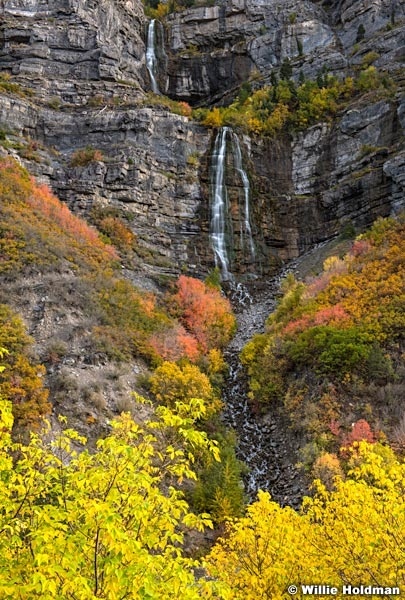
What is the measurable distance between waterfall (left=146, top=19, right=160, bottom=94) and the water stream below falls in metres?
40.8

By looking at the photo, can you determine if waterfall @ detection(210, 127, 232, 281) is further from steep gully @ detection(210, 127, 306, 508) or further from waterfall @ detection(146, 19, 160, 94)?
waterfall @ detection(146, 19, 160, 94)

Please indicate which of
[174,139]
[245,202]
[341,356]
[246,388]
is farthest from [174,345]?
[174,139]

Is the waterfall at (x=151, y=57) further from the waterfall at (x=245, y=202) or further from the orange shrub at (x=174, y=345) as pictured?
the orange shrub at (x=174, y=345)

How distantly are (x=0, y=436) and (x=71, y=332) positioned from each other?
584 inches

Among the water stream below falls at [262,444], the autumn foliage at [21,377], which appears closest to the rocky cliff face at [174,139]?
the water stream below falls at [262,444]

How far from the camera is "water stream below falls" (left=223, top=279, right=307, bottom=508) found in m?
16.1

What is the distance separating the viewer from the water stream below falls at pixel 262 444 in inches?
634

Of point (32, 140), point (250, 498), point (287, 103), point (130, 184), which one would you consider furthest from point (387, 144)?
point (250, 498)

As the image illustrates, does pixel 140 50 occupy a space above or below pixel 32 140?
above

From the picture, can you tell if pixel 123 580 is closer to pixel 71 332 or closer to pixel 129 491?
pixel 129 491

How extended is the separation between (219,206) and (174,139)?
7195 mm

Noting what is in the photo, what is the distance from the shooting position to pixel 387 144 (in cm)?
3834

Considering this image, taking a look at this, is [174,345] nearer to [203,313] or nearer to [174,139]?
[203,313]

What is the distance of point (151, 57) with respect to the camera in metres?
57.7
